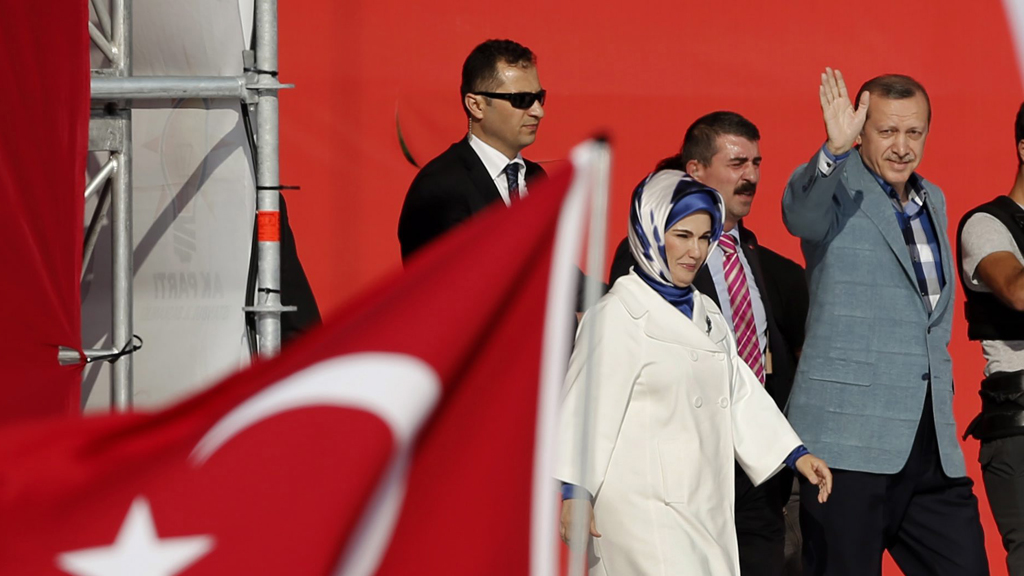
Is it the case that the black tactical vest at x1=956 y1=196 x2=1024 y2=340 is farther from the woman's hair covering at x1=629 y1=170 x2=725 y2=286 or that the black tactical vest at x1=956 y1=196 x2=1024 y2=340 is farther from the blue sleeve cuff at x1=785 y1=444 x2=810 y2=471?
the woman's hair covering at x1=629 y1=170 x2=725 y2=286

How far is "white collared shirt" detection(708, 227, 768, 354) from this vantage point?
4500mm

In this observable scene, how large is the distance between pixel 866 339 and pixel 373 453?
8.60 ft

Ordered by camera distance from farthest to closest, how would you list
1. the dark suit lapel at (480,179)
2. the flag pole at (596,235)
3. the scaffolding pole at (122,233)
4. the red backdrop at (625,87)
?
the red backdrop at (625,87) → the dark suit lapel at (480,179) → the scaffolding pole at (122,233) → the flag pole at (596,235)

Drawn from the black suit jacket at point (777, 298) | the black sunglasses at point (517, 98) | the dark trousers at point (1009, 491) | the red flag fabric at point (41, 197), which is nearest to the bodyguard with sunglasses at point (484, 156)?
the black sunglasses at point (517, 98)

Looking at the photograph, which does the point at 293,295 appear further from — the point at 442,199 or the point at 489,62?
the point at 489,62

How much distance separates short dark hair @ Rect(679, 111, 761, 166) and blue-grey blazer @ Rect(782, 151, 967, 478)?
655 mm

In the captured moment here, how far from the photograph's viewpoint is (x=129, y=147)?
13.0ft

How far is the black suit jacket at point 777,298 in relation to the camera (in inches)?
178

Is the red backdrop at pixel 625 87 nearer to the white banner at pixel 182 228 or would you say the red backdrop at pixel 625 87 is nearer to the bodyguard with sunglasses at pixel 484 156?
the bodyguard with sunglasses at pixel 484 156

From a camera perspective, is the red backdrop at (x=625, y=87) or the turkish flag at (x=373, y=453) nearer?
the turkish flag at (x=373, y=453)

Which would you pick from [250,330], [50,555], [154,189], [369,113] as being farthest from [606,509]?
[369,113]

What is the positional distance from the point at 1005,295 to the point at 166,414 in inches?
111

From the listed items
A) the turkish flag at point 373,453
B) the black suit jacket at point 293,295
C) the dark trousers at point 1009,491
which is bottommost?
the dark trousers at point 1009,491

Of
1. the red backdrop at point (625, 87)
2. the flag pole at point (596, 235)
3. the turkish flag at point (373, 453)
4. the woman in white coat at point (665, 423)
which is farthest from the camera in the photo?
the red backdrop at point (625, 87)
